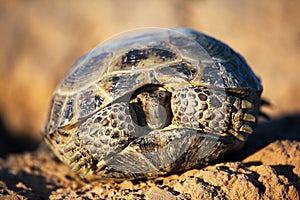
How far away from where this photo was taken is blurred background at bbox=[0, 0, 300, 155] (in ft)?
24.0

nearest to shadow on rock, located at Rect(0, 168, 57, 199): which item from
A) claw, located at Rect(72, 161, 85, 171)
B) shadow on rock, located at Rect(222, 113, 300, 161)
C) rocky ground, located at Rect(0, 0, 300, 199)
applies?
claw, located at Rect(72, 161, 85, 171)

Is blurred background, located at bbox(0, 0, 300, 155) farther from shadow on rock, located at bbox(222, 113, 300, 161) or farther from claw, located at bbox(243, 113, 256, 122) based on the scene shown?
claw, located at bbox(243, 113, 256, 122)

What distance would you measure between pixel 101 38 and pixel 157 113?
217 inches

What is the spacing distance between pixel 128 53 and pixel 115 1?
566 cm

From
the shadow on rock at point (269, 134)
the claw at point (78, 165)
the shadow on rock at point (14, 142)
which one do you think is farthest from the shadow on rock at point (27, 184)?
the shadow on rock at point (14, 142)

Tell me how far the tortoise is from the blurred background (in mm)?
4407

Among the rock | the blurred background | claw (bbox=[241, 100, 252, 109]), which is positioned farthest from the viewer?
the blurred background

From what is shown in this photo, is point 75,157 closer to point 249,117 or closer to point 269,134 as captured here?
point 249,117

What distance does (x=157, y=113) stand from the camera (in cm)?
268

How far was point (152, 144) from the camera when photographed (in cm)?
267

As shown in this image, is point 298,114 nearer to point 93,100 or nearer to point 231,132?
point 231,132

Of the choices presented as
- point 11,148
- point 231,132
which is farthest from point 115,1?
point 231,132

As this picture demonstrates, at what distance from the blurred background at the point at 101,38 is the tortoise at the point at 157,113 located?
4.41m

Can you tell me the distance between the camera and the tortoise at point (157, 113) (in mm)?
2615
